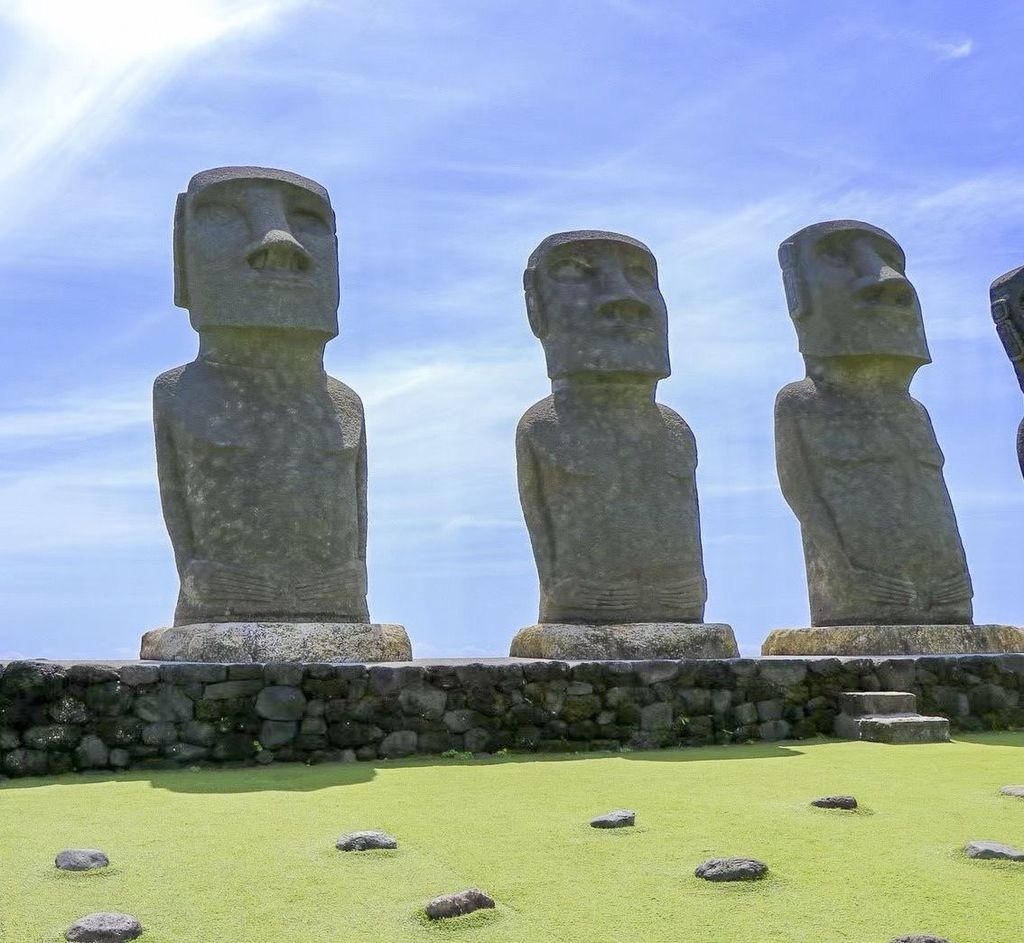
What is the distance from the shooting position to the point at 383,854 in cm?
452

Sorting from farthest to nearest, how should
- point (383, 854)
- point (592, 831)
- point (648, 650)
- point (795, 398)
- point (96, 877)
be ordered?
point (795, 398) → point (648, 650) → point (592, 831) → point (383, 854) → point (96, 877)

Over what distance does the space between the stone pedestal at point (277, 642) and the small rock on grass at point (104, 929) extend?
3.86 m

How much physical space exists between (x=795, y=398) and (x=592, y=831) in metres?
6.70

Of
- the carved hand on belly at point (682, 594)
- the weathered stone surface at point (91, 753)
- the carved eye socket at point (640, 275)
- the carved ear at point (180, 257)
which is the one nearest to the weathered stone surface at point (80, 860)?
the weathered stone surface at point (91, 753)

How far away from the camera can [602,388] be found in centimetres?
980

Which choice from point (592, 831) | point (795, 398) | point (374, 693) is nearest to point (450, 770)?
point (374, 693)

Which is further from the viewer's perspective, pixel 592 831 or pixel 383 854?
pixel 592 831

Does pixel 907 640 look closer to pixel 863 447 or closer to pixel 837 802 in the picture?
pixel 863 447

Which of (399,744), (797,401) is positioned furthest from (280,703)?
(797,401)

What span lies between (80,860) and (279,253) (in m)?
5.12

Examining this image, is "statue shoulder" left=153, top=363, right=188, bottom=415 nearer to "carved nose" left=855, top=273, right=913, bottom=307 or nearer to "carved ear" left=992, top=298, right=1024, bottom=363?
"carved nose" left=855, top=273, right=913, bottom=307

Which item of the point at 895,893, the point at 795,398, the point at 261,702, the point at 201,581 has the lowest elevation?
the point at 895,893

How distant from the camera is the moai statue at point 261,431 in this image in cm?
818

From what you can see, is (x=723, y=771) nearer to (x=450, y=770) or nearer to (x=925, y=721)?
(x=450, y=770)
